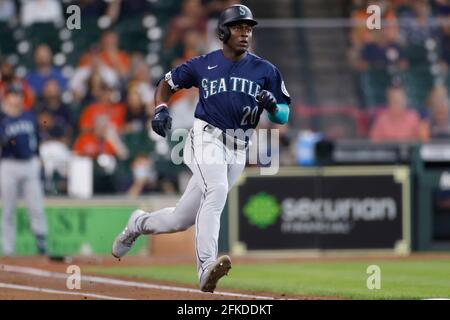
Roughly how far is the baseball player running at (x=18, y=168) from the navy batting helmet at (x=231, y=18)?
21.5ft

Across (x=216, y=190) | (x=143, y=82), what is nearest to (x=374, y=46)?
(x=143, y=82)

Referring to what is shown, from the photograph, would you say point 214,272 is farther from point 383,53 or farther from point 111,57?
point 111,57

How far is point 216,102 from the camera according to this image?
30.5ft

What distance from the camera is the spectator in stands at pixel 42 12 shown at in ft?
62.3

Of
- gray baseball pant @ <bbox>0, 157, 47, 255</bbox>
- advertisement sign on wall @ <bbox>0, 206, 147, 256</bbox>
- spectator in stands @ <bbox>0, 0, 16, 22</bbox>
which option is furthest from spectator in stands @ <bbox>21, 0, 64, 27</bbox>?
gray baseball pant @ <bbox>0, 157, 47, 255</bbox>

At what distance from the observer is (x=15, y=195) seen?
617 inches

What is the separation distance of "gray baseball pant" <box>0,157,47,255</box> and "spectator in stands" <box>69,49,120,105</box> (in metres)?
2.15

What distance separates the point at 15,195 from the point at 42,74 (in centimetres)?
281

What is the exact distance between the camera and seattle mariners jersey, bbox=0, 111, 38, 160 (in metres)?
15.3

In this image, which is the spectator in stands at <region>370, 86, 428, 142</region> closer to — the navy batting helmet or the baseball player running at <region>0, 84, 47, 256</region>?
the baseball player running at <region>0, 84, 47, 256</region>

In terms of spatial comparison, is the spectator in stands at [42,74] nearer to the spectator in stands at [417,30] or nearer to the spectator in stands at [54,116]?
the spectator in stands at [54,116]

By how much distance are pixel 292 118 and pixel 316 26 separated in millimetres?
1514
